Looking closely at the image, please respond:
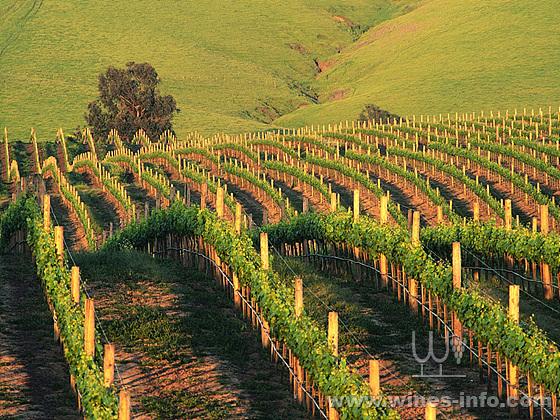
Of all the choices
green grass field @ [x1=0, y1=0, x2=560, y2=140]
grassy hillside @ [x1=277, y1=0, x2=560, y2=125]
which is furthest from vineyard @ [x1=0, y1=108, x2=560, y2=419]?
green grass field @ [x1=0, y1=0, x2=560, y2=140]

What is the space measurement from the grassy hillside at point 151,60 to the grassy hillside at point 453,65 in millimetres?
6818

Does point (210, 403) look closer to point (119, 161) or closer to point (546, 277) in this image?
point (546, 277)

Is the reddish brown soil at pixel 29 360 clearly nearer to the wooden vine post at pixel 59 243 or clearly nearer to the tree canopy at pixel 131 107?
the wooden vine post at pixel 59 243

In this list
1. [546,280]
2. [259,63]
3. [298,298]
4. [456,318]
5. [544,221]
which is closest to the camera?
[298,298]

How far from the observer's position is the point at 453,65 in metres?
157

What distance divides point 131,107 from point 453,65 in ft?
154

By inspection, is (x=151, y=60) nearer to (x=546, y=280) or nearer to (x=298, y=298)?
(x=546, y=280)

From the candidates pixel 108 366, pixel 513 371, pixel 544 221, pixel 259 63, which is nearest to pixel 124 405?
pixel 108 366

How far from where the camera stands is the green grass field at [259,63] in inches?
5600

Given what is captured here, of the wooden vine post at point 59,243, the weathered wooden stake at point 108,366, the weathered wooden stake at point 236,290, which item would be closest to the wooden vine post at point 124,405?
the weathered wooden stake at point 108,366

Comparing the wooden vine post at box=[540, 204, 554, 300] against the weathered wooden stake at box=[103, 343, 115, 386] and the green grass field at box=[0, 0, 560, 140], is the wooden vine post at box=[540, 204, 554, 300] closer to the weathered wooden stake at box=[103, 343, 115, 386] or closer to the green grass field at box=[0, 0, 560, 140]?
the weathered wooden stake at box=[103, 343, 115, 386]

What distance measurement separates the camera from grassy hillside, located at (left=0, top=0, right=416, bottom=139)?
145625mm

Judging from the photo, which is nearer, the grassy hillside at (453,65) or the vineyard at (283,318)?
the vineyard at (283,318)

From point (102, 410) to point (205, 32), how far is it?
17032 cm
